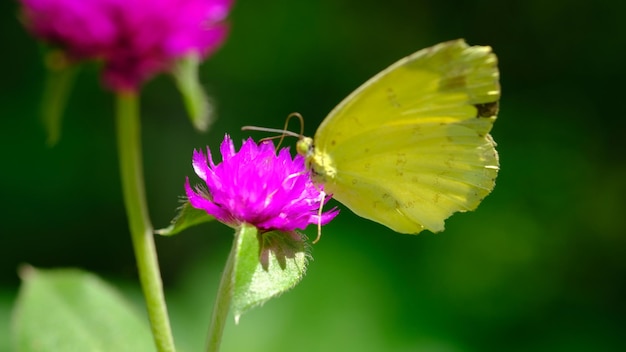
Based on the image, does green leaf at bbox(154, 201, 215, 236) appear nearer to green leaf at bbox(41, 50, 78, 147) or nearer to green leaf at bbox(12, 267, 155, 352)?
green leaf at bbox(41, 50, 78, 147)

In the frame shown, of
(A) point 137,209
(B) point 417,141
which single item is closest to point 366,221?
(B) point 417,141

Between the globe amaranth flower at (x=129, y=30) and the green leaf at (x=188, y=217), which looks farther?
the green leaf at (x=188, y=217)

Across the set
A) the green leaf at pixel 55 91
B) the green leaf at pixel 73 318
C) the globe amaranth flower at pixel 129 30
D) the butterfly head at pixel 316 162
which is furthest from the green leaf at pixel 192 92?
the green leaf at pixel 73 318

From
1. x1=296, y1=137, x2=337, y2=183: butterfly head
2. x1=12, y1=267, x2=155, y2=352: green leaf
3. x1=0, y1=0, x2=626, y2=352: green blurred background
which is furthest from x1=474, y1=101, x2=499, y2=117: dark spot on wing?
x1=0, y1=0, x2=626, y2=352: green blurred background

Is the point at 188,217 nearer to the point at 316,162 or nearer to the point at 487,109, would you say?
the point at 316,162

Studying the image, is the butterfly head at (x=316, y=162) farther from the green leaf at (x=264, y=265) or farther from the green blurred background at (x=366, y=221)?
the green blurred background at (x=366, y=221)

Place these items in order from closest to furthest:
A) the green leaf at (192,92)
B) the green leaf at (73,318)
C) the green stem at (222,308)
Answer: the green leaf at (192,92)
the green stem at (222,308)
the green leaf at (73,318)
